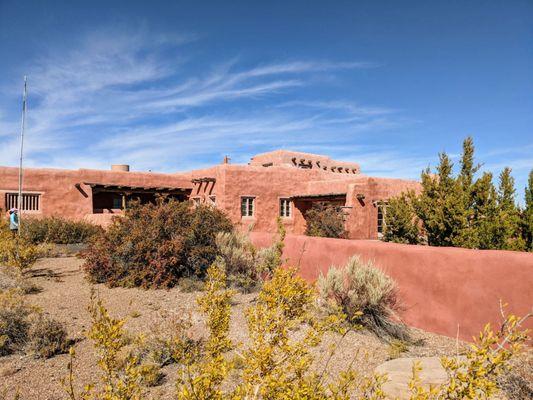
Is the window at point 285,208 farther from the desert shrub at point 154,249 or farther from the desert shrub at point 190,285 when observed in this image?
the desert shrub at point 190,285

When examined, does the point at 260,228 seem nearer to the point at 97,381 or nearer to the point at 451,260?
the point at 451,260

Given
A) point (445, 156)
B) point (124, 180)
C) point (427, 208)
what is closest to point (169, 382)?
point (427, 208)

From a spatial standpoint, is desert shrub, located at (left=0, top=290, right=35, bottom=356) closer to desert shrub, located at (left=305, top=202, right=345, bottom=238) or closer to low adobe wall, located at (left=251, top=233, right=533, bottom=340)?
low adobe wall, located at (left=251, top=233, right=533, bottom=340)

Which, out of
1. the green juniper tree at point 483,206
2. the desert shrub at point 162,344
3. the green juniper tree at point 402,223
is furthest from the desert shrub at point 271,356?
the green juniper tree at point 402,223

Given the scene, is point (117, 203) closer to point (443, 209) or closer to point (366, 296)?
point (443, 209)

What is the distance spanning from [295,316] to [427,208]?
9.32 meters

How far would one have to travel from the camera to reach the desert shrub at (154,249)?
984 cm

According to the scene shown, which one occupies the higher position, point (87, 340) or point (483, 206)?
point (483, 206)

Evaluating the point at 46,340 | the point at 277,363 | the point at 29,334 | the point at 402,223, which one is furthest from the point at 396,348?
the point at 402,223

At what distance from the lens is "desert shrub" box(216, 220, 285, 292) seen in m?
9.77

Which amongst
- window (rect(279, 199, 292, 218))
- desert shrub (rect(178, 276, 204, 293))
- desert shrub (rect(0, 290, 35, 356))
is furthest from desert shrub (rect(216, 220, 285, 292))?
window (rect(279, 199, 292, 218))

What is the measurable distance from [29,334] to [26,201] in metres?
14.9

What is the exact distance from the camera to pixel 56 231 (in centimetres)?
1658

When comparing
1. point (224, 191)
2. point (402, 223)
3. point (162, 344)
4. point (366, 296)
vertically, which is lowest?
point (162, 344)
